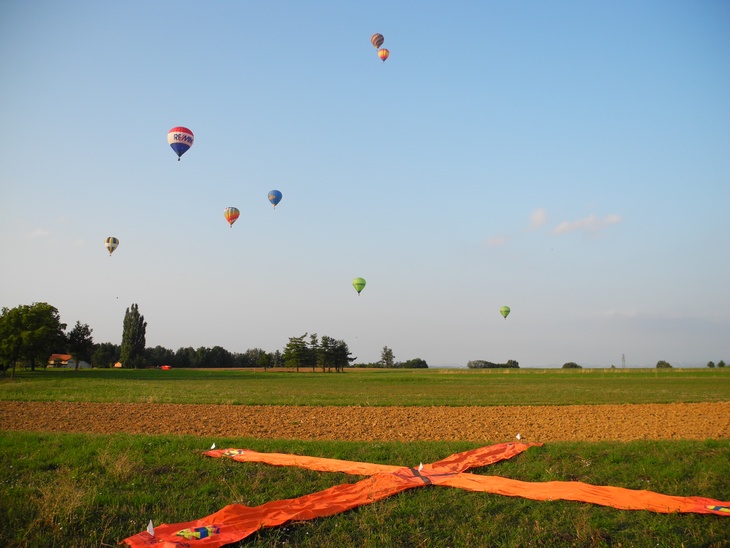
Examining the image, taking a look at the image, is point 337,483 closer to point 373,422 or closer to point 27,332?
point 373,422

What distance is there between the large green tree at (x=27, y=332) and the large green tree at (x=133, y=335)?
6687 cm

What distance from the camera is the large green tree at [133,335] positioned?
121000 mm

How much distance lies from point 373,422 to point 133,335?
4778 inches

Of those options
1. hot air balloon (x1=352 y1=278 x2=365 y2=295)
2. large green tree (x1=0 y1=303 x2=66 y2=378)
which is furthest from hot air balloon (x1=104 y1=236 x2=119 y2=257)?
hot air balloon (x1=352 y1=278 x2=365 y2=295)

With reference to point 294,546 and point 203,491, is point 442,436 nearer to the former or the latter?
point 203,491

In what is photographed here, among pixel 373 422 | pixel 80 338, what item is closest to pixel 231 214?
pixel 373 422

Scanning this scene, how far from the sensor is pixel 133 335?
125125mm

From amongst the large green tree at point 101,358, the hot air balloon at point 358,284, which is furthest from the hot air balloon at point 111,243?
the large green tree at point 101,358

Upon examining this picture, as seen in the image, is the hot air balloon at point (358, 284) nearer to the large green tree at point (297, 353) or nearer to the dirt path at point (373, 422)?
the dirt path at point (373, 422)

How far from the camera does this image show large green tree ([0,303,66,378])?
50.8 metres

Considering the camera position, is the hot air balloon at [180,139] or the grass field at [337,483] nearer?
the grass field at [337,483]

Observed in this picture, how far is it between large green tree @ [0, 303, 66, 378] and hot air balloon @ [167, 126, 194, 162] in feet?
95.6

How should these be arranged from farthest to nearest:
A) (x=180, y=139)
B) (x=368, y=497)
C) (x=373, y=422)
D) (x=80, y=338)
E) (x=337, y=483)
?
(x=80, y=338) → (x=180, y=139) → (x=373, y=422) → (x=337, y=483) → (x=368, y=497)

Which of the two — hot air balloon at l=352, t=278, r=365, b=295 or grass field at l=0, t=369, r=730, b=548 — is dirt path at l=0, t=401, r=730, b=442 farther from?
hot air balloon at l=352, t=278, r=365, b=295
